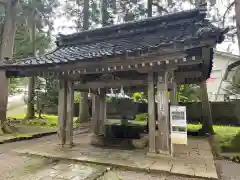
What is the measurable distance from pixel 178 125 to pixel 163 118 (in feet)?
1.51

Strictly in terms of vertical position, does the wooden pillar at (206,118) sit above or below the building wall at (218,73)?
below

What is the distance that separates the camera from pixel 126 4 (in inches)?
521

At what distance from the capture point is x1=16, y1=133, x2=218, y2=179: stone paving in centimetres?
436

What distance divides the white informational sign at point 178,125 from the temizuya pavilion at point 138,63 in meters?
0.22

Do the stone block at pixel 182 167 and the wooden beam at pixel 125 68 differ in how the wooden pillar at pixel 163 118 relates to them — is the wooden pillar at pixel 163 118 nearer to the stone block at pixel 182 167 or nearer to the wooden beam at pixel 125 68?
the wooden beam at pixel 125 68

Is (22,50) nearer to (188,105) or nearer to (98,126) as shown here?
(98,126)

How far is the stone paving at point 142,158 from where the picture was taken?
14.3ft

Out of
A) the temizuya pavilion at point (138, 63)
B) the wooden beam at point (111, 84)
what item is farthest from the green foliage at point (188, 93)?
the wooden beam at point (111, 84)

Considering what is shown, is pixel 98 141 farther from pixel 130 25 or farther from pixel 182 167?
pixel 130 25

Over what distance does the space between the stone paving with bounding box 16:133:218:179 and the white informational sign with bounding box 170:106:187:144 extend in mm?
614

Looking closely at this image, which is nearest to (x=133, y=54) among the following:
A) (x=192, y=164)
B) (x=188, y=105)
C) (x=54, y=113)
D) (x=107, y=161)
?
(x=107, y=161)

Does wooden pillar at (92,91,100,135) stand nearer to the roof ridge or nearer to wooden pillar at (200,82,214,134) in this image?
the roof ridge

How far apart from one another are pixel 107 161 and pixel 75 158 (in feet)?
3.13

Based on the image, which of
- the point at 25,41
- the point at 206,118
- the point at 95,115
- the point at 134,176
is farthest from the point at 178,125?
the point at 25,41
